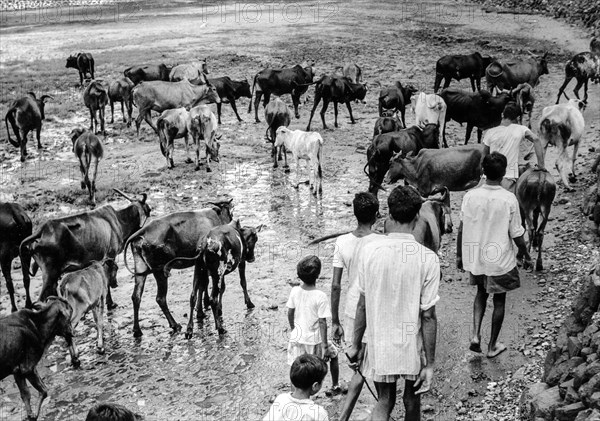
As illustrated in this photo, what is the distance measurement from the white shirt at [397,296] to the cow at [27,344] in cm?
366

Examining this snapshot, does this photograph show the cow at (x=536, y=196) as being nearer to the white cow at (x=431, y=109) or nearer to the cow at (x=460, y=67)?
the white cow at (x=431, y=109)

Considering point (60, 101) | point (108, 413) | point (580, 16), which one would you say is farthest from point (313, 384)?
point (580, 16)

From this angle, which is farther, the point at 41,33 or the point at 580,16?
the point at 41,33

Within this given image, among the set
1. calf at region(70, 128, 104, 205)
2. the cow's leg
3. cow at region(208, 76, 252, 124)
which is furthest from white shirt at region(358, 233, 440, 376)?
cow at region(208, 76, 252, 124)

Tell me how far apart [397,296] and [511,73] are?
48.2ft

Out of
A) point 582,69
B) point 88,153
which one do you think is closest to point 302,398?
point 88,153

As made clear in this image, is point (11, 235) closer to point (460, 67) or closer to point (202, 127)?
point (202, 127)

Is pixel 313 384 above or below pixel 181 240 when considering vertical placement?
above

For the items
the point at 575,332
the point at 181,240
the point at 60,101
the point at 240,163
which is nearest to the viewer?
the point at 575,332

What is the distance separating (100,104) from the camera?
17.5 m

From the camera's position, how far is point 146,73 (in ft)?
68.0

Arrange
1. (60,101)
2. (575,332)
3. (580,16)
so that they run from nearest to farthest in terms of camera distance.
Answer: (575,332)
(60,101)
(580,16)

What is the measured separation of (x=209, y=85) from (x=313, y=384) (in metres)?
14.7

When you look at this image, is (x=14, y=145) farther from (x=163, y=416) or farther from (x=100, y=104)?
(x=163, y=416)
